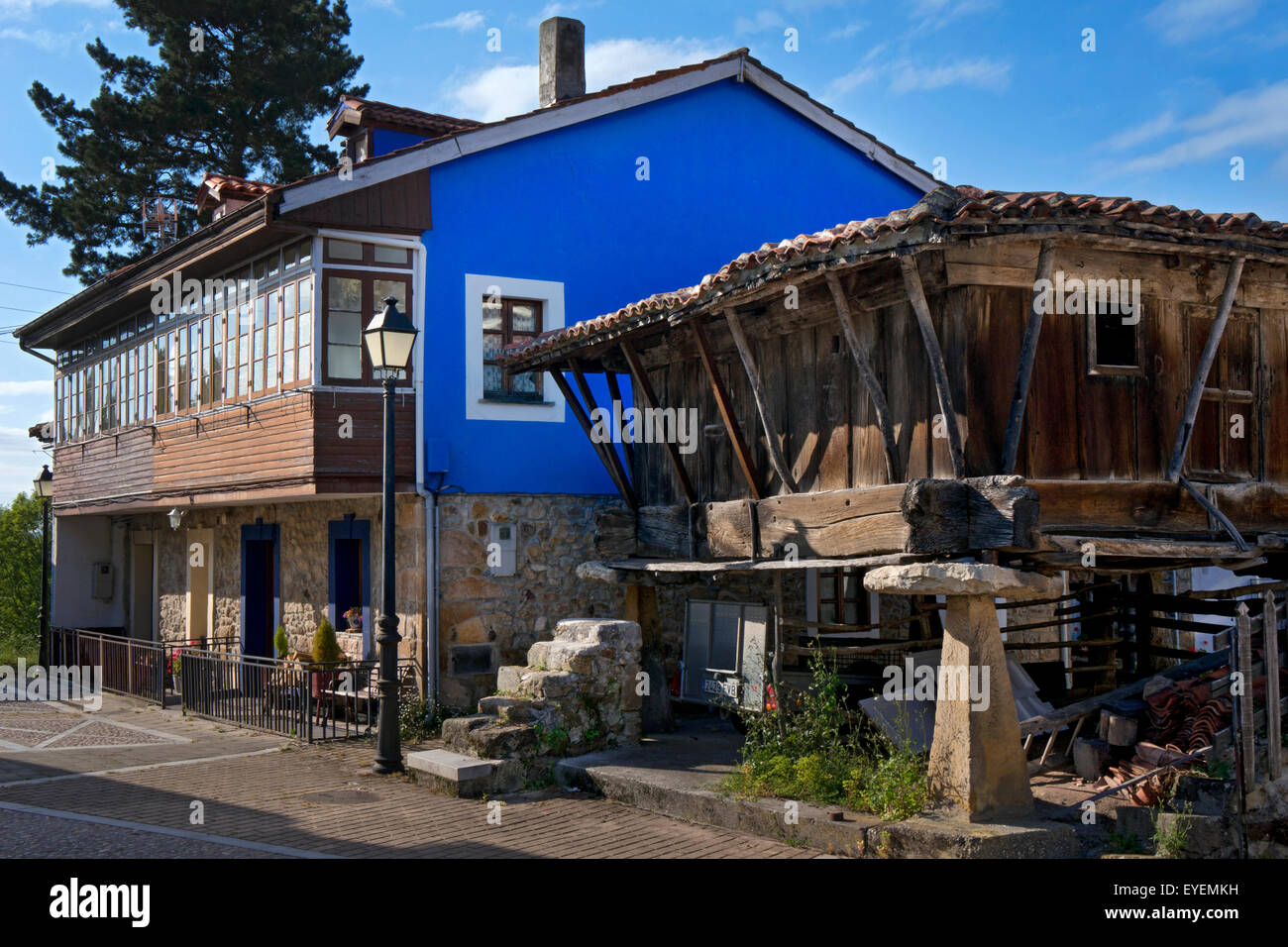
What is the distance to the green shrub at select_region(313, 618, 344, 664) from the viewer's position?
39.9 ft

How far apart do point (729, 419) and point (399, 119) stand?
6.39 m

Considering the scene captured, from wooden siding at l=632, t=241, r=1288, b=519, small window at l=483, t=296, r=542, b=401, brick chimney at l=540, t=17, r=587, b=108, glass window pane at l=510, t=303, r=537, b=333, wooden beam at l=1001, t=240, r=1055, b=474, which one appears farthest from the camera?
brick chimney at l=540, t=17, r=587, b=108

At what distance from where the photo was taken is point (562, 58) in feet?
47.3

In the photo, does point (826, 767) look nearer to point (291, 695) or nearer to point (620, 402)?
point (620, 402)

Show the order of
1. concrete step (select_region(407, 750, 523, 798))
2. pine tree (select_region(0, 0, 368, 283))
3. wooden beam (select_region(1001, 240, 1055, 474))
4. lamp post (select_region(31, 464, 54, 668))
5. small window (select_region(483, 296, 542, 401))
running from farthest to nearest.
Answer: pine tree (select_region(0, 0, 368, 283))
lamp post (select_region(31, 464, 54, 668))
small window (select_region(483, 296, 542, 401))
concrete step (select_region(407, 750, 523, 798))
wooden beam (select_region(1001, 240, 1055, 474))

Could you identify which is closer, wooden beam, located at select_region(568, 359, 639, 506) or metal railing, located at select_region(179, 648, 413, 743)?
wooden beam, located at select_region(568, 359, 639, 506)

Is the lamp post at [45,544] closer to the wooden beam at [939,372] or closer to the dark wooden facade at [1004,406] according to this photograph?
the dark wooden facade at [1004,406]

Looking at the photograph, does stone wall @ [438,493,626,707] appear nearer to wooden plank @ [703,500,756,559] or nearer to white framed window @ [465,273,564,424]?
white framed window @ [465,273,564,424]

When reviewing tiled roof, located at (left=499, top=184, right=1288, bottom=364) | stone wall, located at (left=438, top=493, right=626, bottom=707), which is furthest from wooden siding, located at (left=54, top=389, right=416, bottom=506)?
tiled roof, located at (left=499, top=184, right=1288, bottom=364)

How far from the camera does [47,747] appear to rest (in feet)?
38.4

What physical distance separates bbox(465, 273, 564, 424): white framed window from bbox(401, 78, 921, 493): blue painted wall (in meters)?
0.10
